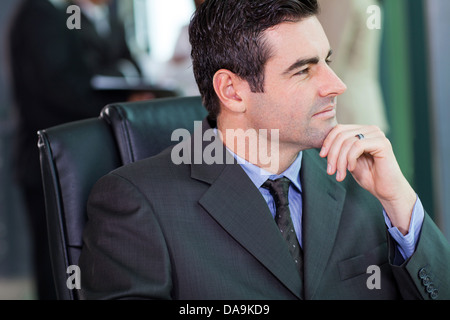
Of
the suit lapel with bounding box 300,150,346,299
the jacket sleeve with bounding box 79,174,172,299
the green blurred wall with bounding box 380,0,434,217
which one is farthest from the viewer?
the green blurred wall with bounding box 380,0,434,217

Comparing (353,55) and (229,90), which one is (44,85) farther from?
(229,90)

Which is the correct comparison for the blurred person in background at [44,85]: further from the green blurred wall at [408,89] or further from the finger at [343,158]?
the finger at [343,158]

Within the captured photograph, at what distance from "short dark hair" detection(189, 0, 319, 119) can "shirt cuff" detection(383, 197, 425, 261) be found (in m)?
0.40

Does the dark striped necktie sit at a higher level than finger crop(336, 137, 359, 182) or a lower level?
lower

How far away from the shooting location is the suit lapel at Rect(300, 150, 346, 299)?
1.27m

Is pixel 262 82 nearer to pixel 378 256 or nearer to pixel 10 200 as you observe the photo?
pixel 378 256

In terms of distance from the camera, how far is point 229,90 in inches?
56.2

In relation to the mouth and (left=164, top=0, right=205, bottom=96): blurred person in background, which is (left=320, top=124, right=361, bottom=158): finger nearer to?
the mouth

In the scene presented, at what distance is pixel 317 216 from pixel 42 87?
170 centimetres

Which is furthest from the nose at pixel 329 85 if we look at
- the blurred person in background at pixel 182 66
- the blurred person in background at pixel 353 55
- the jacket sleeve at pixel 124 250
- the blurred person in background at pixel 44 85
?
the blurred person in background at pixel 182 66

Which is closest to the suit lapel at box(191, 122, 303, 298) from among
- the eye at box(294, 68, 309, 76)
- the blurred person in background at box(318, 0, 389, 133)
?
the eye at box(294, 68, 309, 76)

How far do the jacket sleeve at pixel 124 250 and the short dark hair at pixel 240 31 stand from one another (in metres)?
0.34

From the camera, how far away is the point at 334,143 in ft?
4.28

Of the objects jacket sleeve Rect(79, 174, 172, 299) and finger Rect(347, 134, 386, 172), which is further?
finger Rect(347, 134, 386, 172)
